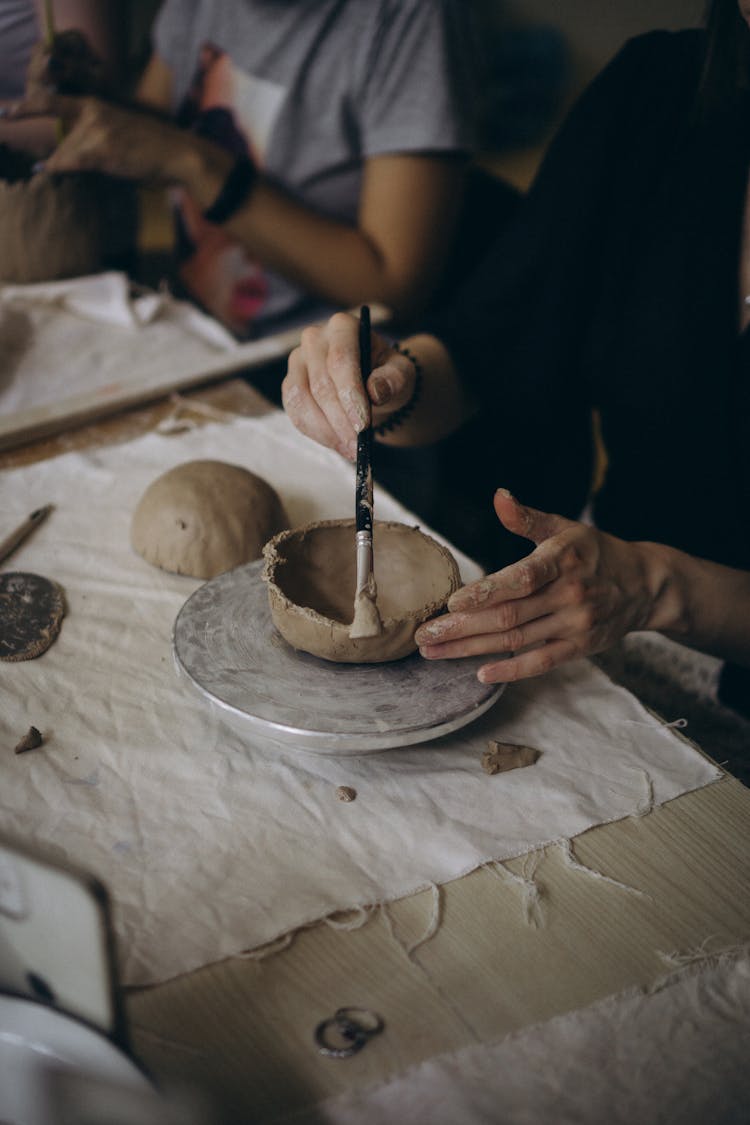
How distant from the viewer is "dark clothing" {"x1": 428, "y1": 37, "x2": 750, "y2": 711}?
1.04m

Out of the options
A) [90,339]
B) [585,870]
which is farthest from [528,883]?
[90,339]

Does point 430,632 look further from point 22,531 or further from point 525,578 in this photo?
point 22,531

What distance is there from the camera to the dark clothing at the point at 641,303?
1039 mm

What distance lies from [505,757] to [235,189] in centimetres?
117

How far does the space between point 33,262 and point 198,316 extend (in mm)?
280

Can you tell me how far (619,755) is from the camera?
77 cm

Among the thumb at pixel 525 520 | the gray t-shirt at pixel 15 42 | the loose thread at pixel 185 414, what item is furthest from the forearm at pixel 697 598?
the gray t-shirt at pixel 15 42

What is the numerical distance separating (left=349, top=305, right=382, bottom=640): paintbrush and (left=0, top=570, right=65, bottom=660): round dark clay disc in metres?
0.30

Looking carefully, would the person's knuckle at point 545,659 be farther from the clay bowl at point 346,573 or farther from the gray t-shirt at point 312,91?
the gray t-shirt at point 312,91

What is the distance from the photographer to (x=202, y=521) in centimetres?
95

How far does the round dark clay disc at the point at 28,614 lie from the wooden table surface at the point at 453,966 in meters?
0.38

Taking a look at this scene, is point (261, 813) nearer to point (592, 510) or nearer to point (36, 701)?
point (36, 701)

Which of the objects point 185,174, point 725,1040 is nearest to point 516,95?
point 185,174

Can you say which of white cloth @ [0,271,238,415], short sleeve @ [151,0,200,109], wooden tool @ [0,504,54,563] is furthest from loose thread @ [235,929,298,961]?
short sleeve @ [151,0,200,109]
